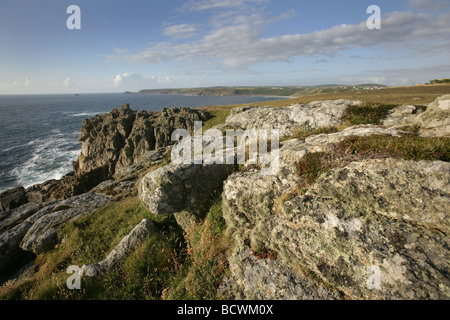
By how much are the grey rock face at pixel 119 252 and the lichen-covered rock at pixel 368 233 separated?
507cm

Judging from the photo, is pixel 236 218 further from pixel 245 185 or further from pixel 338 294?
pixel 338 294

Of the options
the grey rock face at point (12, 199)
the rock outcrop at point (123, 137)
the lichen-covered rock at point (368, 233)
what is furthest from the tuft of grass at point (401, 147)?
the grey rock face at point (12, 199)

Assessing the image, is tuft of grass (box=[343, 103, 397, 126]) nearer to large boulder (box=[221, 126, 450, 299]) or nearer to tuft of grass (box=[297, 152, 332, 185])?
tuft of grass (box=[297, 152, 332, 185])

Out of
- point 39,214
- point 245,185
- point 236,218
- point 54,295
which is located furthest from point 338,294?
point 39,214

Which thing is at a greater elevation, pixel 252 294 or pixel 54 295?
pixel 252 294

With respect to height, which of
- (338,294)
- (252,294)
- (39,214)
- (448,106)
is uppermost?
(448,106)

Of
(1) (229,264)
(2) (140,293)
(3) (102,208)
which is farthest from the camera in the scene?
(3) (102,208)

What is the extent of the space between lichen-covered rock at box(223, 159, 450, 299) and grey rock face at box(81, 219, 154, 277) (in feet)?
16.6

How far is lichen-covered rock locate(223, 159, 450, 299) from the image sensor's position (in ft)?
14.8

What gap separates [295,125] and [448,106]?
6458mm

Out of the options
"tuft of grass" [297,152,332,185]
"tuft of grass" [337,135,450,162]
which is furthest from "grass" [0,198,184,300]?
"tuft of grass" [337,135,450,162]

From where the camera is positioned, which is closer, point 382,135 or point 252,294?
point 252,294

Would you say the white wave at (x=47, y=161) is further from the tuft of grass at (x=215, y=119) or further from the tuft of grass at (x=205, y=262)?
the tuft of grass at (x=205, y=262)
